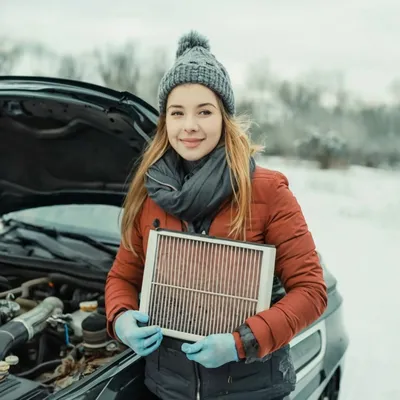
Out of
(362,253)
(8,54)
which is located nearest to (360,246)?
(362,253)

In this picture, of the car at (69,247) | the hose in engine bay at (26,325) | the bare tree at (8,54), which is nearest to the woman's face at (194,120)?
the car at (69,247)

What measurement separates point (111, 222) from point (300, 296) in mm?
1522

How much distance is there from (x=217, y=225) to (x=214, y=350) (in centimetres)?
32

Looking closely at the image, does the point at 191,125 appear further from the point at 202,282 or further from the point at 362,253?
the point at 362,253

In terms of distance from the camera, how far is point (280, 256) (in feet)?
4.31

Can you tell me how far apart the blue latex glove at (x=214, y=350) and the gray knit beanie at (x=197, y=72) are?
619 mm

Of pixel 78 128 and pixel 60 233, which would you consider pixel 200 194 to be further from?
pixel 60 233

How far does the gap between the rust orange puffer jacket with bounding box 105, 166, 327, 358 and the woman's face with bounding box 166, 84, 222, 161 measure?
0.53 feet

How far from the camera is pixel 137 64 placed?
8062mm

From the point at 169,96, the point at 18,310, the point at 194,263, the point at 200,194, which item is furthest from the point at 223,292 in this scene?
the point at 18,310

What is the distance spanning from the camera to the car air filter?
1261mm

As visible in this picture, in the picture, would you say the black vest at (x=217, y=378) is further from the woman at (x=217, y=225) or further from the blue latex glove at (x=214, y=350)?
the blue latex glove at (x=214, y=350)

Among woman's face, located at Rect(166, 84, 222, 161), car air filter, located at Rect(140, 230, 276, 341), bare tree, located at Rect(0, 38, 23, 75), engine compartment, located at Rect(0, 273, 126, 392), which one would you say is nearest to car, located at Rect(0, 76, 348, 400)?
engine compartment, located at Rect(0, 273, 126, 392)

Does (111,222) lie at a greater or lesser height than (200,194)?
lesser
